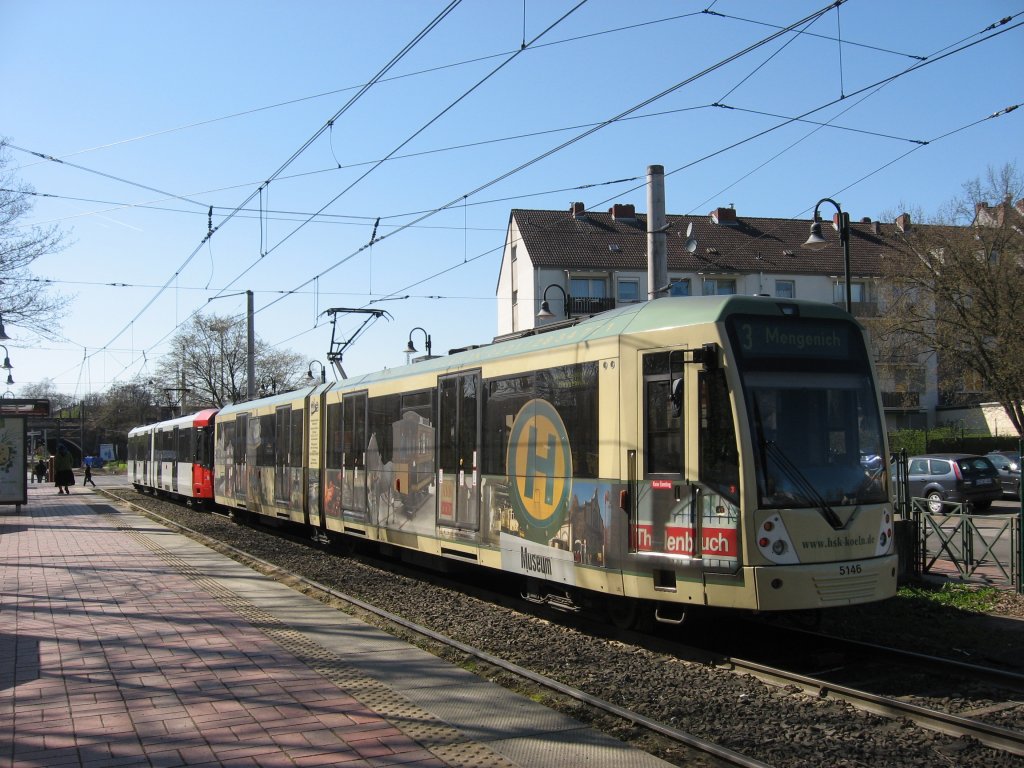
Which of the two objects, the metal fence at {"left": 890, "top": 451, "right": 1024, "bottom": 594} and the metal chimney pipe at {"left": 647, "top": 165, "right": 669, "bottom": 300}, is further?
the metal chimney pipe at {"left": 647, "top": 165, "right": 669, "bottom": 300}

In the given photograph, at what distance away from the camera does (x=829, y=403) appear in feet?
26.9

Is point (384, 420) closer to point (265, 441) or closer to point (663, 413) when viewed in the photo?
point (663, 413)

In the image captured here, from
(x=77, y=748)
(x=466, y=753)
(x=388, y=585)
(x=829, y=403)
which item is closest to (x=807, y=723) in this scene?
(x=466, y=753)

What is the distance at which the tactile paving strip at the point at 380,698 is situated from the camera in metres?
5.34

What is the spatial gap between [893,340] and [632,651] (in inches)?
1197

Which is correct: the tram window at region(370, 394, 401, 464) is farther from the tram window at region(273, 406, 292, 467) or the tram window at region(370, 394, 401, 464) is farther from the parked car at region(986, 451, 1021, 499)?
the parked car at region(986, 451, 1021, 499)

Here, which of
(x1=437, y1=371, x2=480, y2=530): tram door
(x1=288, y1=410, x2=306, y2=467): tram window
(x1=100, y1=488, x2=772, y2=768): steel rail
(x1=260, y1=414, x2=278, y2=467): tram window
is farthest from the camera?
(x1=260, y1=414, x2=278, y2=467): tram window

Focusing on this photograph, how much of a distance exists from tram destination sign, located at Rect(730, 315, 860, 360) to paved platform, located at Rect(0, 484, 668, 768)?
139 inches

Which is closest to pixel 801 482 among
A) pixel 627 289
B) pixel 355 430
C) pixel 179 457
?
pixel 355 430

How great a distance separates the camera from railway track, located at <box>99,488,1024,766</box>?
557 cm

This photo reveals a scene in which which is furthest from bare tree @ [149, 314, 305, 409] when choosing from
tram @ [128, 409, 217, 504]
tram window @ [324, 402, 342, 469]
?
tram window @ [324, 402, 342, 469]

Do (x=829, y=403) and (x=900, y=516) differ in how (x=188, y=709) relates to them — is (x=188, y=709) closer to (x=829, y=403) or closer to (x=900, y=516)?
(x=829, y=403)

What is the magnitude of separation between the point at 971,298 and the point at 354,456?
25.8 m

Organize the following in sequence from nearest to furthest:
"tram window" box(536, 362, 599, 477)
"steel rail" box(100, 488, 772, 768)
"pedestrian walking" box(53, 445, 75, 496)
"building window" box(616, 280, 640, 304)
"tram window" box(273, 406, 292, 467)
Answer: "steel rail" box(100, 488, 772, 768) < "tram window" box(536, 362, 599, 477) < "tram window" box(273, 406, 292, 467) < "pedestrian walking" box(53, 445, 75, 496) < "building window" box(616, 280, 640, 304)
